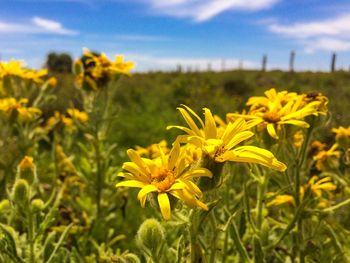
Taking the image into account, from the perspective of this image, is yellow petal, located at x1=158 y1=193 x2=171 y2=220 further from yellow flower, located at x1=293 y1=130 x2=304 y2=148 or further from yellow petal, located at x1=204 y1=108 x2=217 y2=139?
yellow flower, located at x1=293 y1=130 x2=304 y2=148

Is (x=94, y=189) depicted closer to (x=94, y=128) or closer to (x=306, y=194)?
(x=94, y=128)

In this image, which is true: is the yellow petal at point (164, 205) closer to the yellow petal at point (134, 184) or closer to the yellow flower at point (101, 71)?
the yellow petal at point (134, 184)

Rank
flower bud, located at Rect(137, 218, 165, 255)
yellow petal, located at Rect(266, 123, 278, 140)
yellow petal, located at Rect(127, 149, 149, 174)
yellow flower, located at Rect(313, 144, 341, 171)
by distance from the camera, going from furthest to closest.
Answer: yellow flower, located at Rect(313, 144, 341, 171) < yellow petal, located at Rect(266, 123, 278, 140) < flower bud, located at Rect(137, 218, 165, 255) < yellow petal, located at Rect(127, 149, 149, 174)

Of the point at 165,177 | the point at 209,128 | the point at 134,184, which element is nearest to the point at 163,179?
the point at 165,177

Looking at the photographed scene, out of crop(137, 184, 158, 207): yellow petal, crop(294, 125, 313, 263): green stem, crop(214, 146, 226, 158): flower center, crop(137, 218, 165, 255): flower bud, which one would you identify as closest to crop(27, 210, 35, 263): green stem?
crop(137, 218, 165, 255): flower bud

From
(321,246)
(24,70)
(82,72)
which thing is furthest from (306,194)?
(24,70)

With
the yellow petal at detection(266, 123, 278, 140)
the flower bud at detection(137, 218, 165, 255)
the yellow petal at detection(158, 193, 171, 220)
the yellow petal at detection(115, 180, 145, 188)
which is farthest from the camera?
the yellow petal at detection(266, 123, 278, 140)

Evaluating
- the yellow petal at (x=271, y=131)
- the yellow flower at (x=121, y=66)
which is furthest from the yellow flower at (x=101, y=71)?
the yellow petal at (x=271, y=131)
